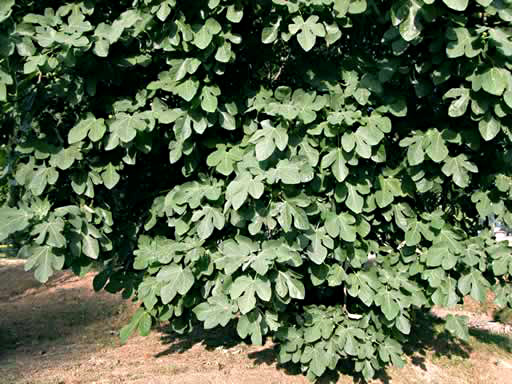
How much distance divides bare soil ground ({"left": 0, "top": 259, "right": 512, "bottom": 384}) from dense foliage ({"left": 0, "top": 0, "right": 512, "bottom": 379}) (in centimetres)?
46

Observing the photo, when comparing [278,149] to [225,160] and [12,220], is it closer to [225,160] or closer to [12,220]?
[225,160]

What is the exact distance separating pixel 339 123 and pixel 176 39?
1067 mm

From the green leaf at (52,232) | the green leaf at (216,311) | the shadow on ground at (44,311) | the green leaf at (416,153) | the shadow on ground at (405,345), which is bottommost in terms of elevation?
the shadow on ground at (44,311)

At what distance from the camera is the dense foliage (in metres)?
2.82

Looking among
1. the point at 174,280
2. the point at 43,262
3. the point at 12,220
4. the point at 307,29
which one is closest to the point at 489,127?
the point at 307,29

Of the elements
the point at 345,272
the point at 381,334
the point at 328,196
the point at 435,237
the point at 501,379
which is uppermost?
the point at 328,196

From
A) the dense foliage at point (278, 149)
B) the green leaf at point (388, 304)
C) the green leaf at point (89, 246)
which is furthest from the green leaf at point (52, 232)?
the green leaf at point (388, 304)

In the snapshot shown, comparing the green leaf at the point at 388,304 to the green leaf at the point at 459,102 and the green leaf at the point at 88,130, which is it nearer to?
the green leaf at the point at 459,102

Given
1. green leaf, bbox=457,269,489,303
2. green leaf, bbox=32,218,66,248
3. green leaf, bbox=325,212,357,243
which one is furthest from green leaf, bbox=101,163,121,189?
green leaf, bbox=457,269,489,303

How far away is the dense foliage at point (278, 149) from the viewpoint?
2.82m

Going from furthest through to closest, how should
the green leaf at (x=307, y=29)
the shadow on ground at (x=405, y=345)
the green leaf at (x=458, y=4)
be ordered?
1. the shadow on ground at (x=405, y=345)
2. the green leaf at (x=307, y=29)
3. the green leaf at (x=458, y=4)

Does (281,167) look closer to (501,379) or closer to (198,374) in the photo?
(198,374)

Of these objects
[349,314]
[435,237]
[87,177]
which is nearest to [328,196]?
→ [435,237]

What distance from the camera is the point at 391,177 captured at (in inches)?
130
